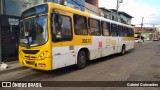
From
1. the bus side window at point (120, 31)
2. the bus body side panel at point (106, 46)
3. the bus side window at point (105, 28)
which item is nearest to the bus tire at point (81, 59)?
the bus body side panel at point (106, 46)

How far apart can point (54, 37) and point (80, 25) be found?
7.77 feet

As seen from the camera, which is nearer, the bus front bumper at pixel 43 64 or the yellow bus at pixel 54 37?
the bus front bumper at pixel 43 64

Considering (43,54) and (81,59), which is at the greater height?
(43,54)

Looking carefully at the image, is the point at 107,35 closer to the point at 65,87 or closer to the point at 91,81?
the point at 91,81

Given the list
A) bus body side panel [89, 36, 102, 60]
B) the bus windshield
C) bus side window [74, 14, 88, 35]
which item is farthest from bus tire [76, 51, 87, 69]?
the bus windshield

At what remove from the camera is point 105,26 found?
13469 mm

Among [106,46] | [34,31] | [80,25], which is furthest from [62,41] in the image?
[106,46]

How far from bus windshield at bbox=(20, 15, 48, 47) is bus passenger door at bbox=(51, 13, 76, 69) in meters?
0.36

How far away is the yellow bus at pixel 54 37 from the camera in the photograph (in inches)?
323

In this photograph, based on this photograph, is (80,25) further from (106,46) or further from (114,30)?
(114,30)

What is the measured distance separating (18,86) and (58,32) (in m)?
2.67

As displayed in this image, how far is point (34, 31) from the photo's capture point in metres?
8.54

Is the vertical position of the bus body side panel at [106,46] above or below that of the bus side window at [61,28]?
below

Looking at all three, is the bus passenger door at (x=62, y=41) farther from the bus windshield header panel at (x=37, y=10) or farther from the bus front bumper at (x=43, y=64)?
the bus windshield header panel at (x=37, y=10)
